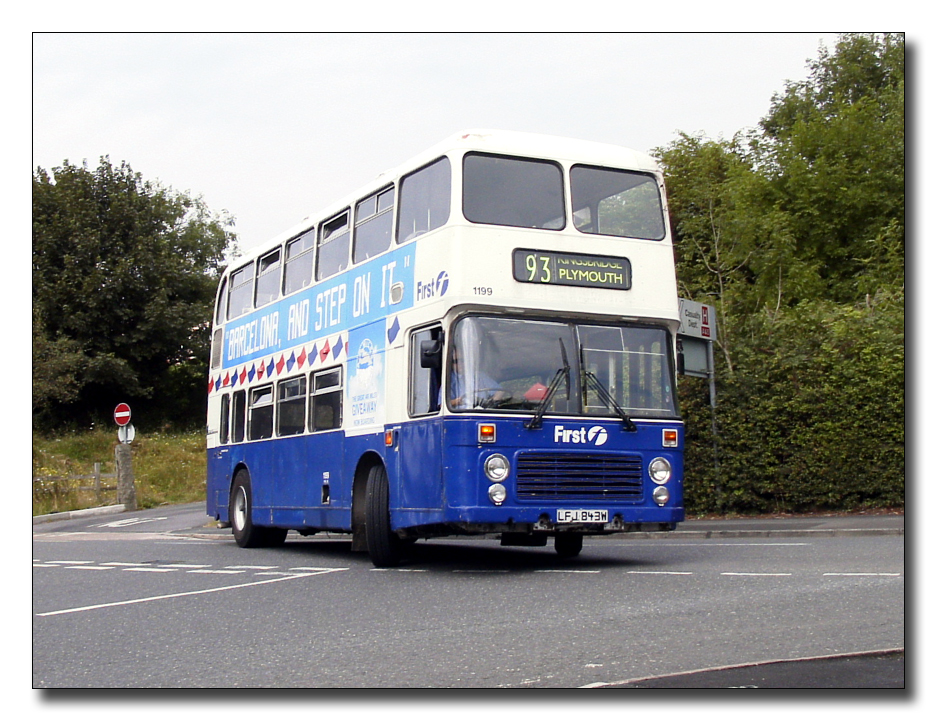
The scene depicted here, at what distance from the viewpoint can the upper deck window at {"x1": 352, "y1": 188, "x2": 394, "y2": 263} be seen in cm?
1432

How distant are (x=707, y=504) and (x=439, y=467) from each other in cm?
977

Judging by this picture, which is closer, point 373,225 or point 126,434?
point 373,225

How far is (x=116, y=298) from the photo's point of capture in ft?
159

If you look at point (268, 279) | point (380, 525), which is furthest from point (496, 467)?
point (268, 279)

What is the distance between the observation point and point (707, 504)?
69.4 feet

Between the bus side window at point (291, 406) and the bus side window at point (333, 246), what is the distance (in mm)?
1496

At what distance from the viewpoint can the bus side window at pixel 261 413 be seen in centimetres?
1777

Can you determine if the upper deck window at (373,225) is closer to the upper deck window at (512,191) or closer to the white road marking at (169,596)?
the upper deck window at (512,191)

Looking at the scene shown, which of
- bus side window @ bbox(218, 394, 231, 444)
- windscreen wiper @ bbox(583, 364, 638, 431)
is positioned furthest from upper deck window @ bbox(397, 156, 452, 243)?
bus side window @ bbox(218, 394, 231, 444)

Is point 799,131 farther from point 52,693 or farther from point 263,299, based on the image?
point 52,693

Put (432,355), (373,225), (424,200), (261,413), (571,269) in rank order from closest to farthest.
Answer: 1. (432,355)
2. (571,269)
3. (424,200)
4. (373,225)
5. (261,413)

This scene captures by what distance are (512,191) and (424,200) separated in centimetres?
102

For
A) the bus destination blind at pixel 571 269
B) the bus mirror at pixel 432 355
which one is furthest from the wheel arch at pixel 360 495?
the bus destination blind at pixel 571 269

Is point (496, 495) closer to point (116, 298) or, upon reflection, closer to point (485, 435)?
point (485, 435)
